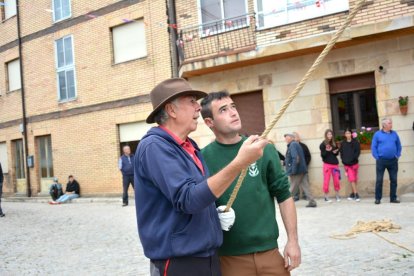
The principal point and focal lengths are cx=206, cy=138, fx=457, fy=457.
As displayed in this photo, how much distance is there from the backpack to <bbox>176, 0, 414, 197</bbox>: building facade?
6.16 metres

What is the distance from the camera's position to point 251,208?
8.72 feet

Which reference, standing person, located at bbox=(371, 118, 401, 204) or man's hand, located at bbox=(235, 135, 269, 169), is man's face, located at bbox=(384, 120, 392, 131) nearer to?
standing person, located at bbox=(371, 118, 401, 204)

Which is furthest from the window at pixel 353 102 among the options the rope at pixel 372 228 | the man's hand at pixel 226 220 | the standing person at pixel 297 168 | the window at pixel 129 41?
the man's hand at pixel 226 220

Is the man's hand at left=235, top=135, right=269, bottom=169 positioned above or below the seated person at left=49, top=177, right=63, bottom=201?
above

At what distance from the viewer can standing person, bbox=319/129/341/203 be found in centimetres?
1105

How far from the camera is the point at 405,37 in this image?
1077 cm

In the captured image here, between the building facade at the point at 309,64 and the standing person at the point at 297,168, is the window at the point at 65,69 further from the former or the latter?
the standing person at the point at 297,168

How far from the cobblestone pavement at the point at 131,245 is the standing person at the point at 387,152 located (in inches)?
17.6

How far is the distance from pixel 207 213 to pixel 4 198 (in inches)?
764

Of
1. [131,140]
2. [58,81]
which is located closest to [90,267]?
[131,140]

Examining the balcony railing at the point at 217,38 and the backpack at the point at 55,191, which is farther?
the backpack at the point at 55,191

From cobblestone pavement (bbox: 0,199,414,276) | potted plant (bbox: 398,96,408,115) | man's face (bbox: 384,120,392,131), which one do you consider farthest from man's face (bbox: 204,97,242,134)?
potted plant (bbox: 398,96,408,115)

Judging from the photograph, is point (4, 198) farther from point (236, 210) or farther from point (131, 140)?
point (236, 210)

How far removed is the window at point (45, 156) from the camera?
18.5m
